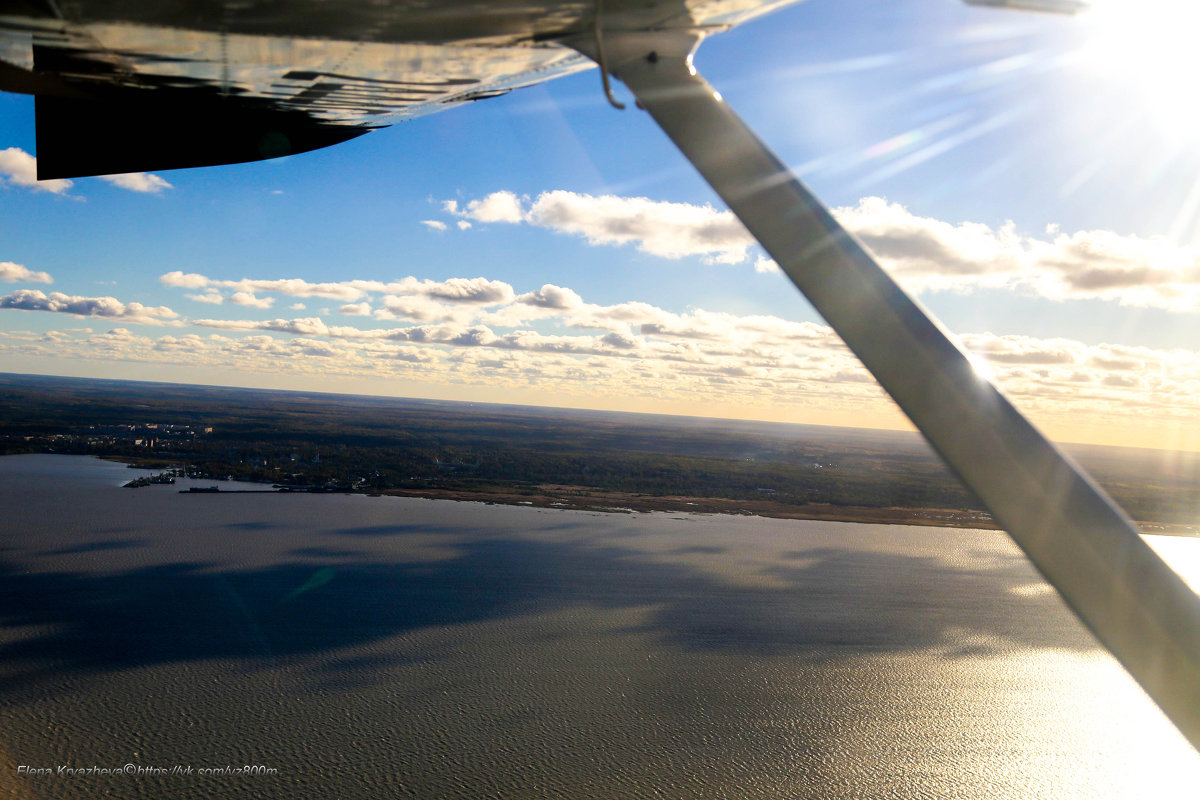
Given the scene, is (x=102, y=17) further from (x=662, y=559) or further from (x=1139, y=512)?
(x=1139, y=512)

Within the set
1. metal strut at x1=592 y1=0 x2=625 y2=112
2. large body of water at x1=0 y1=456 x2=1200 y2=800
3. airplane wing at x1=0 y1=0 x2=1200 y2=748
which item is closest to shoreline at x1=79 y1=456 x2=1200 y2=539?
large body of water at x1=0 y1=456 x2=1200 y2=800

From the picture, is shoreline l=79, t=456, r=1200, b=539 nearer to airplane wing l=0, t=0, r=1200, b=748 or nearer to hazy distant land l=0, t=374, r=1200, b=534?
hazy distant land l=0, t=374, r=1200, b=534

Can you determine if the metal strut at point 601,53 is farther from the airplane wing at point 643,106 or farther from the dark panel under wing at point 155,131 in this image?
the dark panel under wing at point 155,131

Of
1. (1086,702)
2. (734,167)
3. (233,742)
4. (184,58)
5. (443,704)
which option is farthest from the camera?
(1086,702)

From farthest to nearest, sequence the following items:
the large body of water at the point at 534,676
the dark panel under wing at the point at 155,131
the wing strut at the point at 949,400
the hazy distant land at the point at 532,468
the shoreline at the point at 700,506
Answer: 1. the hazy distant land at the point at 532,468
2. the shoreline at the point at 700,506
3. the large body of water at the point at 534,676
4. the dark panel under wing at the point at 155,131
5. the wing strut at the point at 949,400

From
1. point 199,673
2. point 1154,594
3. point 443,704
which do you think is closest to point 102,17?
point 1154,594

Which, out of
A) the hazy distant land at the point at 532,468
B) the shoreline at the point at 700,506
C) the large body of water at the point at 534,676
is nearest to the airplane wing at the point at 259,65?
the large body of water at the point at 534,676
